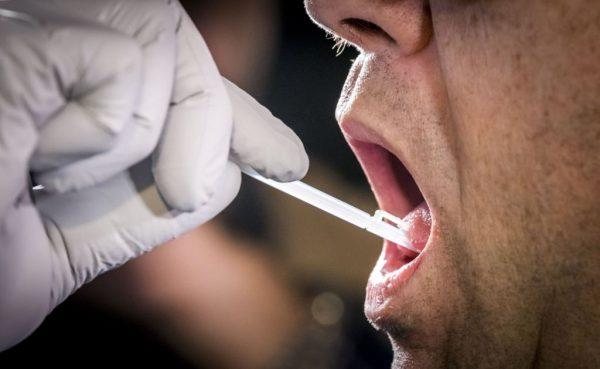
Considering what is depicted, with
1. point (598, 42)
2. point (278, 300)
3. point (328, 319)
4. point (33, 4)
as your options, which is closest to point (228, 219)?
point (278, 300)

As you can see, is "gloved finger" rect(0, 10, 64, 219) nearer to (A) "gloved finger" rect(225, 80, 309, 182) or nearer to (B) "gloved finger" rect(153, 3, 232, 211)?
(B) "gloved finger" rect(153, 3, 232, 211)

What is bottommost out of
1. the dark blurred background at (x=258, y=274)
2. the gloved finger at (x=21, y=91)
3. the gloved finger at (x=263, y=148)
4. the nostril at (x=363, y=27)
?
the dark blurred background at (x=258, y=274)

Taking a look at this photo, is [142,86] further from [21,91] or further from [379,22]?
[379,22]

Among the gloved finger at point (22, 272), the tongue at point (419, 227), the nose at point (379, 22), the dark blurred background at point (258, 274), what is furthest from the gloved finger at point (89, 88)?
the dark blurred background at point (258, 274)

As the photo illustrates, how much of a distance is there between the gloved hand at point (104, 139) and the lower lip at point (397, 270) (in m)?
0.33

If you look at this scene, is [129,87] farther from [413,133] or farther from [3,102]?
[413,133]

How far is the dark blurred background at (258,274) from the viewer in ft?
6.56

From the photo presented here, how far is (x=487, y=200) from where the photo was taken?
778 mm

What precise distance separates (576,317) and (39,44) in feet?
3.03

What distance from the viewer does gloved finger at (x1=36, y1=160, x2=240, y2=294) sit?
0.83 metres

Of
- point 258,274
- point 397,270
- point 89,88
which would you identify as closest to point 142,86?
point 89,88

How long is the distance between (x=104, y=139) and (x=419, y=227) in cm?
70

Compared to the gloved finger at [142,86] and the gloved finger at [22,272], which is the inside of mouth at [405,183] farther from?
the gloved finger at [22,272]

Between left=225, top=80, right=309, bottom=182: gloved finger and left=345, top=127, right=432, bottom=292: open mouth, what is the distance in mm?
234
